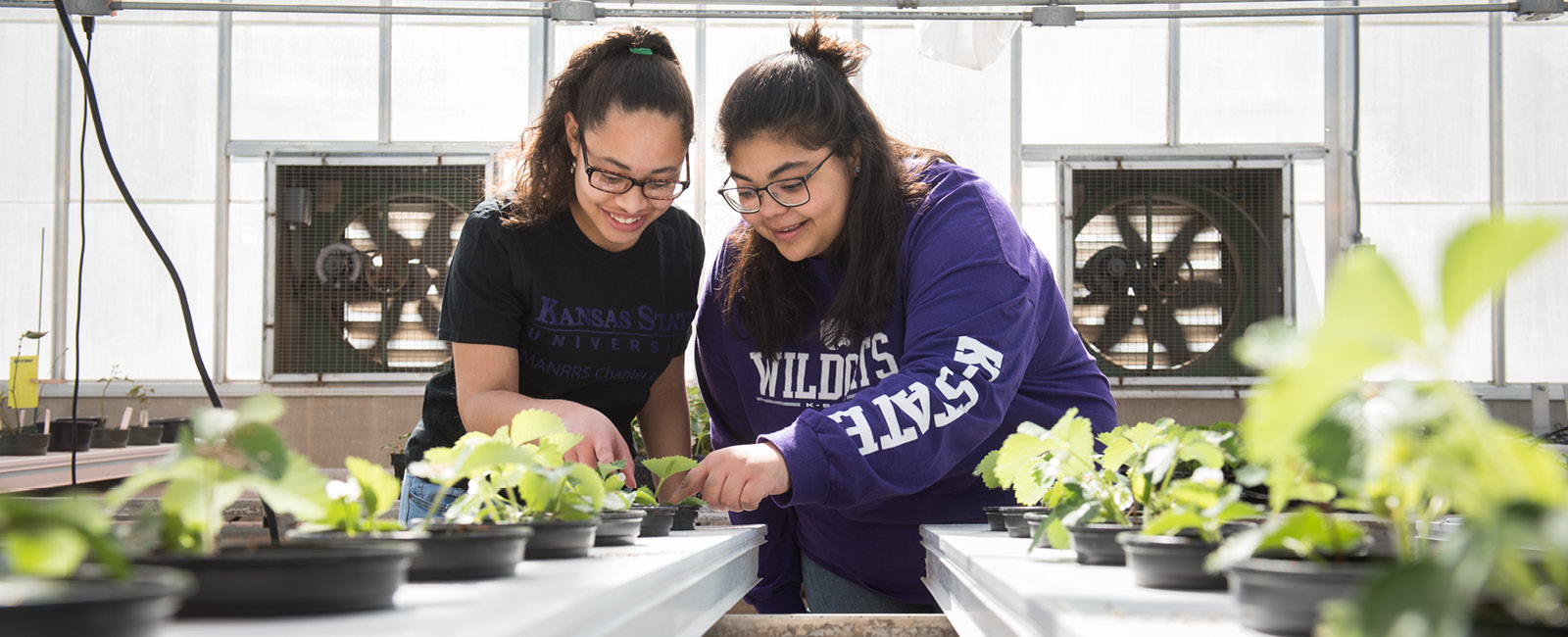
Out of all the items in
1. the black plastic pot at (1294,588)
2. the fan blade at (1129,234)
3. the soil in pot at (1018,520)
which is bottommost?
the soil in pot at (1018,520)

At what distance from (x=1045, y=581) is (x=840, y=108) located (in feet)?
3.35

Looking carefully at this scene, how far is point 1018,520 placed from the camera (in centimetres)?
113

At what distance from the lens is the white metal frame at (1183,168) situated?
5.39 m

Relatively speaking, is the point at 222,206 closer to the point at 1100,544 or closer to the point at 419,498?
the point at 419,498

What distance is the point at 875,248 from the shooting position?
1647 mm

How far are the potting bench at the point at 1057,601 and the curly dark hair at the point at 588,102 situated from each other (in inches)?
33.7

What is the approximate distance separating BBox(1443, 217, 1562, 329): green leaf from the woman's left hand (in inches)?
37.3

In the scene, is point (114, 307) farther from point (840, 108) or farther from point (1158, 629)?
point (1158, 629)

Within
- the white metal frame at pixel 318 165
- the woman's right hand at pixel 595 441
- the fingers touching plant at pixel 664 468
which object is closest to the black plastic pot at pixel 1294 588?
the fingers touching plant at pixel 664 468

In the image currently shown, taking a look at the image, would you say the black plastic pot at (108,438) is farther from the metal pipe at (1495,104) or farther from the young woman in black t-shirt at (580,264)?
the metal pipe at (1495,104)

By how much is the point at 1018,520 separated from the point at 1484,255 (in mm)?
831

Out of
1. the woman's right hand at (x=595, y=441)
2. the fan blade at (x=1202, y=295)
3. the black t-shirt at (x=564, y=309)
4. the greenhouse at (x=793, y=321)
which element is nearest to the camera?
the greenhouse at (x=793, y=321)

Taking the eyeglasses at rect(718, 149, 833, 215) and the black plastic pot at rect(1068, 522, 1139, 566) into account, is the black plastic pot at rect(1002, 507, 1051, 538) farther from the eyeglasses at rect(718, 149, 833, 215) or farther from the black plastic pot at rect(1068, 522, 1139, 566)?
the eyeglasses at rect(718, 149, 833, 215)

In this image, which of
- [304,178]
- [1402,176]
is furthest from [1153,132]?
[304,178]
